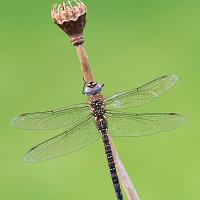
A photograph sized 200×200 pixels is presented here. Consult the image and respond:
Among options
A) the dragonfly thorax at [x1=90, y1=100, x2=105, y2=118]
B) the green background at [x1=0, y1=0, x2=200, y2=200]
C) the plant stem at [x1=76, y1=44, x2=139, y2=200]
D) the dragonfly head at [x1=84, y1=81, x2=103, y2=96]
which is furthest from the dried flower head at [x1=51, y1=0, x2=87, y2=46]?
the green background at [x1=0, y1=0, x2=200, y2=200]

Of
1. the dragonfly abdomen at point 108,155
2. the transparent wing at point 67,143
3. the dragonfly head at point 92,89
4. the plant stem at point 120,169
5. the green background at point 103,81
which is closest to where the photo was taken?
the plant stem at point 120,169

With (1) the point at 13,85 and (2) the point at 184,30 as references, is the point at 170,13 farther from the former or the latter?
(1) the point at 13,85

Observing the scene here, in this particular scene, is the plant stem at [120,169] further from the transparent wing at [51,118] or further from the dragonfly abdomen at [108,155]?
the transparent wing at [51,118]

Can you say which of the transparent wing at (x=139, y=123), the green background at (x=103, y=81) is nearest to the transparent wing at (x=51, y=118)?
the transparent wing at (x=139, y=123)

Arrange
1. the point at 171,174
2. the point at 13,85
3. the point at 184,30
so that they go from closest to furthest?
1. the point at 171,174
2. the point at 13,85
3. the point at 184,30

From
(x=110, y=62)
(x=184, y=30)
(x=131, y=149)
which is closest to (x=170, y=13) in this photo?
(x=184, y=30)

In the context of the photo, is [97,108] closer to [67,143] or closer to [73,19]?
[67,143]

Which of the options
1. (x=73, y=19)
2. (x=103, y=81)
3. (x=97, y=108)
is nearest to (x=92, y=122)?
(x=97, y=108)
